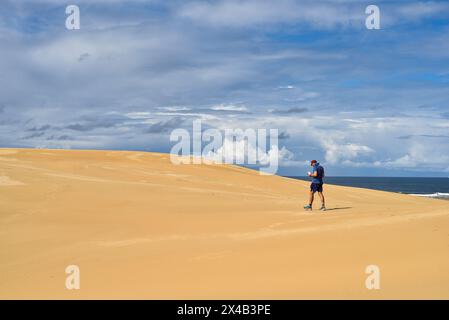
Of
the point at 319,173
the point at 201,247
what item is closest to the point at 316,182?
the point at 319,173

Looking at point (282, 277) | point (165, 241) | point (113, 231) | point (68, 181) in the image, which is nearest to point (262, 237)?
point (165, 241)

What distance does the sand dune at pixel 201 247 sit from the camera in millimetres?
8305

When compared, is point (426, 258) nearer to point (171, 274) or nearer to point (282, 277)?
point (282, 277)

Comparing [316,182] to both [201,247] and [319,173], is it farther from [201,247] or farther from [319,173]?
[201,247]

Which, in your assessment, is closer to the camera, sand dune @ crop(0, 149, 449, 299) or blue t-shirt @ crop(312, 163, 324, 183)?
sand dune @ crop(0, 149, 449, 299)

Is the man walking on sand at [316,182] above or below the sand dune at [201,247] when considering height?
above

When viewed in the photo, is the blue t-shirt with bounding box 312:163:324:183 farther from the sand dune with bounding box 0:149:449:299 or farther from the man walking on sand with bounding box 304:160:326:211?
the sand dune with bounding box 0:149:449:299

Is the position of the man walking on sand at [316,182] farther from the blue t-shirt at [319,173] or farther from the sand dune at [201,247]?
the sand dune at [201,247]

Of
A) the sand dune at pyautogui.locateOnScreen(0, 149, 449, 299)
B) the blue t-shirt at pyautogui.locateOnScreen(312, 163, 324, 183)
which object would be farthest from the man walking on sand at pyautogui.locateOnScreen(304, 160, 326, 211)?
the sand dune at pyautogui.locateOnScreen(0, 149, 449, 299)

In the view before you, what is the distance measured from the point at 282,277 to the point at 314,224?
4.76 m

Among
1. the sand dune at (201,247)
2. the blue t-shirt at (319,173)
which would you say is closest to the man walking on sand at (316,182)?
the blue t-shirt at (319,173)

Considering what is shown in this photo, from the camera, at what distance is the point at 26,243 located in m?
12.2

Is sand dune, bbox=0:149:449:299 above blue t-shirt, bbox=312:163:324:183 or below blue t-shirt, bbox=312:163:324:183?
below

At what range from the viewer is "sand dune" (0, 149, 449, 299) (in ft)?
27.2
